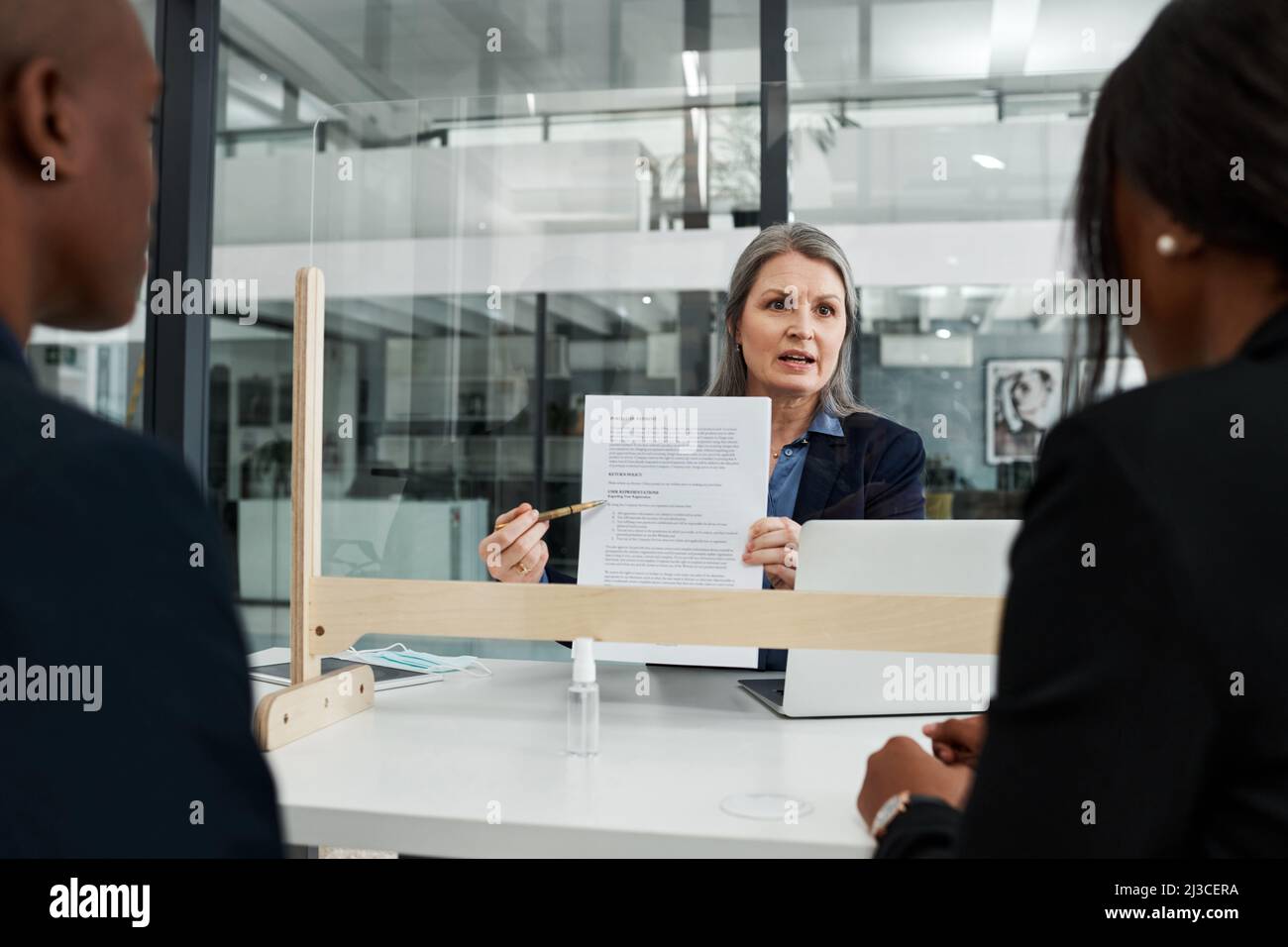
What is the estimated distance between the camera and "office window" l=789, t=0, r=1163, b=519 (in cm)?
264

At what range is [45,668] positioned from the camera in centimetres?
43

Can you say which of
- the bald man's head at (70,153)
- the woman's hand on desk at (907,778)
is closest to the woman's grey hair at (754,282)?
the woman's hand on desk at (907,778)

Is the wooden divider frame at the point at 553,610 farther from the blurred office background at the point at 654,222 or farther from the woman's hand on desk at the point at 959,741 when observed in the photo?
the blurred office background at the point at 654,222

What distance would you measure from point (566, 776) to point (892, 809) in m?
0.38

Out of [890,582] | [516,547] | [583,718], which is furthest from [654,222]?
[583,718]

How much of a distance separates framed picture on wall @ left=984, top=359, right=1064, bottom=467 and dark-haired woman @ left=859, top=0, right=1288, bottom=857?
7.00 ft

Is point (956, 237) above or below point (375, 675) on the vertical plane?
above

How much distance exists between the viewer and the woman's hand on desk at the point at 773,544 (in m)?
1.32

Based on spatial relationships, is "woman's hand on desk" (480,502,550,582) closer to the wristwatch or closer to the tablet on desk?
the tablet on desk

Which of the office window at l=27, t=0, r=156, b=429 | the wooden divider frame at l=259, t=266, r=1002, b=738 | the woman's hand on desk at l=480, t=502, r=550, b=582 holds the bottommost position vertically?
the wooden divider frame at l=259, t=266, r=1002, b=738

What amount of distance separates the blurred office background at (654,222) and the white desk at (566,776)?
1181mm

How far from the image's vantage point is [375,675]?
5.32 feet

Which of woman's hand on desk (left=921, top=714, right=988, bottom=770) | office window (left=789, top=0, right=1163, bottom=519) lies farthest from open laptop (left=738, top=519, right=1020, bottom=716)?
office window (left=789, top=0, right=1163, bottom=519)

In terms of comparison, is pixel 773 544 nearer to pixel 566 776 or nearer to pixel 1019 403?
pixel 566 776
